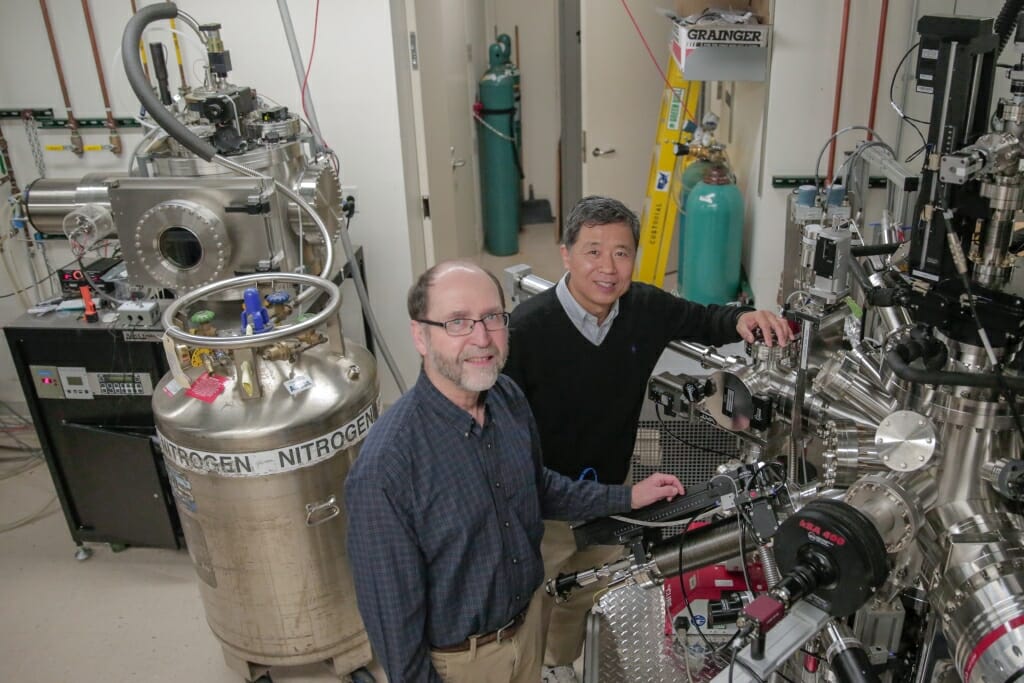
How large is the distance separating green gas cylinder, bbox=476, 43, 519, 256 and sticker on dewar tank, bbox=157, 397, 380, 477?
334 centimetres

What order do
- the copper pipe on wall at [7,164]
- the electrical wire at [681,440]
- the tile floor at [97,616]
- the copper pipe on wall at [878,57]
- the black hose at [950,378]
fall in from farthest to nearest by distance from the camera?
1. the copper pipe on wall at [7,164]
2. the copper pipe on wall at [878,57]
3. the tile floor at [97,616]
4. the electrical wire at [681,440]
5. the black hose at [950,378]

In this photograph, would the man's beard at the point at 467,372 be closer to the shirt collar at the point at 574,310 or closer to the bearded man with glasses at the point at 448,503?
the bearded man with glasses at the point at 448,503

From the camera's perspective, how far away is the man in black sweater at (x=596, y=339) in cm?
174

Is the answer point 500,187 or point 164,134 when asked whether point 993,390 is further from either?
point 500,187

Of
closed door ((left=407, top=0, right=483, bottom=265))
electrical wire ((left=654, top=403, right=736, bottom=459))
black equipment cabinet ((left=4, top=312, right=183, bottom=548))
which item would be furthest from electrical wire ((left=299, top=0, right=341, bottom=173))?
electrical wire ((left=654, top=403, right=736, bottom=459))

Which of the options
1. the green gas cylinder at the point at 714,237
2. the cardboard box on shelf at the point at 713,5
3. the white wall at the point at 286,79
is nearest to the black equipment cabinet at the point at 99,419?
the white wall at the point at 286,79

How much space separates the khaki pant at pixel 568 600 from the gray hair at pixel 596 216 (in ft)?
2.24

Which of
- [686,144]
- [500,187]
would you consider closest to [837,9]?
[686,144]

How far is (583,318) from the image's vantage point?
1.81 meters

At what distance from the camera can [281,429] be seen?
1931 millimetres

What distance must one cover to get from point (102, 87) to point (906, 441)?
9.95 ft

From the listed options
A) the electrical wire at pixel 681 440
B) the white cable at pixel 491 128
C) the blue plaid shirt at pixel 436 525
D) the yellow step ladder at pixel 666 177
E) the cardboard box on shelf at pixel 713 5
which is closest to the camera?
the blue plaid shirt at pixel 436 525

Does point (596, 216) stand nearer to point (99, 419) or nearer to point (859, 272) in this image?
point (859, 272)

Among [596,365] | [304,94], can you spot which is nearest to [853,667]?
[596,365]
